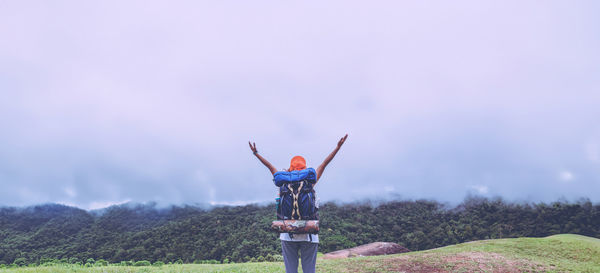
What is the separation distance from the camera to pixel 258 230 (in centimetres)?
4334

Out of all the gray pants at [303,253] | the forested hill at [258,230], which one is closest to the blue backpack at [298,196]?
the gray pants at [303,253]

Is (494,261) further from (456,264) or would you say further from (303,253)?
(303,253)

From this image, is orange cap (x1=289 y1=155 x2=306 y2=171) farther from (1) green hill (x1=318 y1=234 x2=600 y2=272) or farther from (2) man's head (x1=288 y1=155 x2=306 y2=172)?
(1) green hill (x1=318 y1=234 x2=600 y2=272)

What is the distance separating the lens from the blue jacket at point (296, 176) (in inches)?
224

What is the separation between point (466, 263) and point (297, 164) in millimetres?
14003

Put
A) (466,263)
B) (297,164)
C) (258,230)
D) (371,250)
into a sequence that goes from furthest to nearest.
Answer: (258,230) < (371,250) < (466,263) < (297,164)

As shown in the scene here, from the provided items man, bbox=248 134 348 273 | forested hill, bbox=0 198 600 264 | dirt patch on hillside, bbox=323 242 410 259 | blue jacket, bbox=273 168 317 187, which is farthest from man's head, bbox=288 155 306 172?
forested hill, bbox=0 198 600 264

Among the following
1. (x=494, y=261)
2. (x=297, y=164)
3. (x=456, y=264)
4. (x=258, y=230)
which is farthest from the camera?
(x=258, y=230)

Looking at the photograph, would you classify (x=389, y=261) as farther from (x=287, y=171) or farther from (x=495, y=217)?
(x=495, y=217)

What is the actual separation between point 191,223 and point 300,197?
48.5 m

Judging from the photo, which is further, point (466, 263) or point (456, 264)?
point (466, 263)

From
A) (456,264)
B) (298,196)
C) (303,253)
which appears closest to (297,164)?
(298,196)

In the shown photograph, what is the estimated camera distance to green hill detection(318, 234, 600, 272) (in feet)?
50.4

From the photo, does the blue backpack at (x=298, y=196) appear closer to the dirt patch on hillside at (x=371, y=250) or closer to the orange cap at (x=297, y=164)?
the orange cap at (x=297, y=164)
